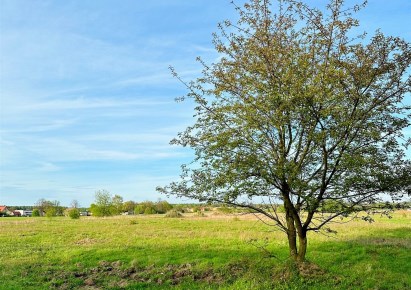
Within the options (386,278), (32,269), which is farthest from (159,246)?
(386,278)

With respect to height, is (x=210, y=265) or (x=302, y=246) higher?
(x=302, y=246)

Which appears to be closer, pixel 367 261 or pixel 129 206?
pixel 367 261

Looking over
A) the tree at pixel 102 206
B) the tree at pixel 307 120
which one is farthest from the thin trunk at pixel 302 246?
the tree at pixel 102 206

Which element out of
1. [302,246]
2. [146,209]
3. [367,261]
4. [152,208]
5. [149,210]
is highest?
[152,208]

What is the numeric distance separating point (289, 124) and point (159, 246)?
49.3ft

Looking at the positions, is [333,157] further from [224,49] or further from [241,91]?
[224,49]

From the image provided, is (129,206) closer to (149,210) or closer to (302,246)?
(149,210)

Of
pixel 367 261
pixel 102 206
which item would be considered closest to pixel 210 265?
pixel 367 261

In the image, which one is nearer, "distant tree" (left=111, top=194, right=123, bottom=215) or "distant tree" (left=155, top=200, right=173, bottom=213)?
"distant tree" (left=111, top=194, right=123, bottom=215)

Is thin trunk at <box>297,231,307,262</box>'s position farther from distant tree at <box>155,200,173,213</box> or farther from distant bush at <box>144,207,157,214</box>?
distant tree at <box>155,200,173,213</box>

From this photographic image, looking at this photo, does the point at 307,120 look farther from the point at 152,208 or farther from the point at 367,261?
the point at 152,208

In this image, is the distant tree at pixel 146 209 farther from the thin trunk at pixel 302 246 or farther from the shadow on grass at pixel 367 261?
the thin trunk at pixel 302 246

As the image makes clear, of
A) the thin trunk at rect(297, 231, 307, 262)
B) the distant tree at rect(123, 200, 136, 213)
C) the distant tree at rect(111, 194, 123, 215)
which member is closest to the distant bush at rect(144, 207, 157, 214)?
the distant tree at rect(111, 194, 123, 215)

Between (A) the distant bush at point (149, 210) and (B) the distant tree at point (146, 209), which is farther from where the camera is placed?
(B) the distant tree at point (146, 209)
